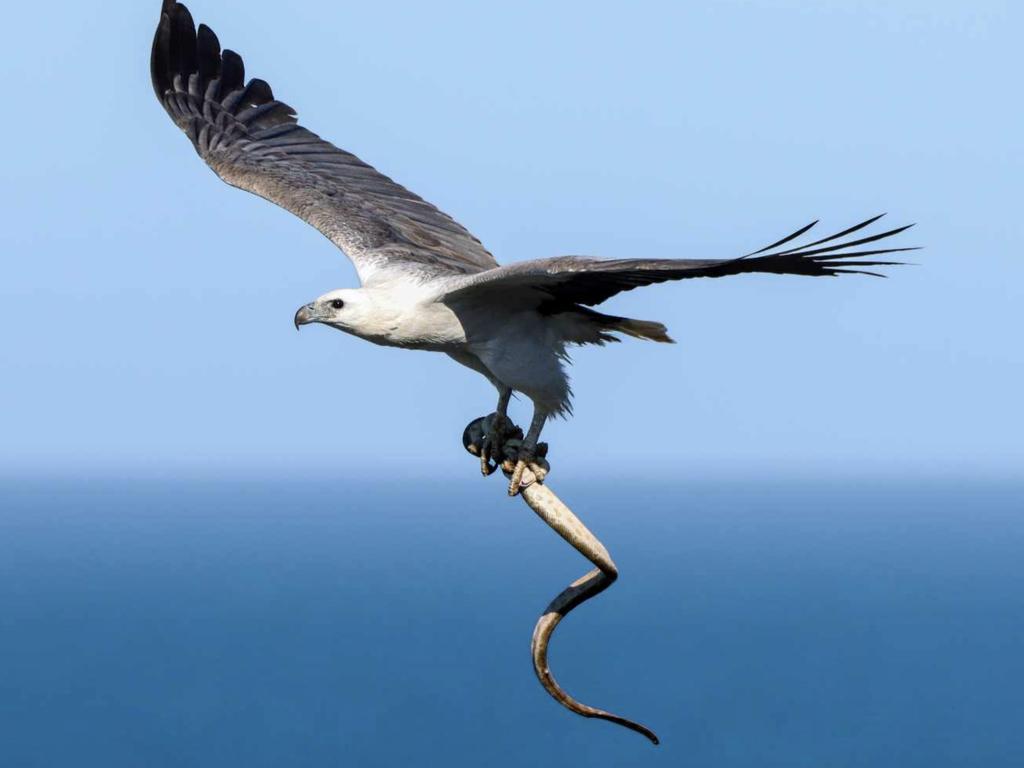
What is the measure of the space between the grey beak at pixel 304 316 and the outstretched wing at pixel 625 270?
0.71 metres

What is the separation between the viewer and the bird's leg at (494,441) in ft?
30.1

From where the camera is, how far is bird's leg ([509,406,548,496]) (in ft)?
29.0

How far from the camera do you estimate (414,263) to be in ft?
32.0

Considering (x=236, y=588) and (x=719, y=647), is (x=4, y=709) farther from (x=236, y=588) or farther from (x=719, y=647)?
(x=236, y=588)

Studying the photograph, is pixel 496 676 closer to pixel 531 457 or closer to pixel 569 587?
pixel 531 457

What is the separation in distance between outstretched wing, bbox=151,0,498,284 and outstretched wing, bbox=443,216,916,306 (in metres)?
0.74

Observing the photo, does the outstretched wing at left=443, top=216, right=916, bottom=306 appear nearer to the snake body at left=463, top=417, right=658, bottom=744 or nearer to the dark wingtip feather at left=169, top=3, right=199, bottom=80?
the snake body at left=463, top=417, right=658, bottom=744

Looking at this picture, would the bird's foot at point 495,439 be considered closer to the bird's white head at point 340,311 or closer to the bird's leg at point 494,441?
the bird's leg at point 494,441

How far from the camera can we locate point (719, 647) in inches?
5295

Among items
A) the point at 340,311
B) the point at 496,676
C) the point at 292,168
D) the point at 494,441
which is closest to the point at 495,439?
the point at 494,441

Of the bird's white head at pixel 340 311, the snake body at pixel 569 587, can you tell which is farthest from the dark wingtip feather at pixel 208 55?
the snake body at pixel 569 587

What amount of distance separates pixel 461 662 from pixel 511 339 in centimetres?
11653

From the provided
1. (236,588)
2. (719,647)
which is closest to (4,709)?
(719,647)

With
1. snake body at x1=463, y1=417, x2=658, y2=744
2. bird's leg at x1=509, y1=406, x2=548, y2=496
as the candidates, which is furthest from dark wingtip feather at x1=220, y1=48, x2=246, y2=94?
snake body at x1=463, y1=417, x2=658, y2=744
